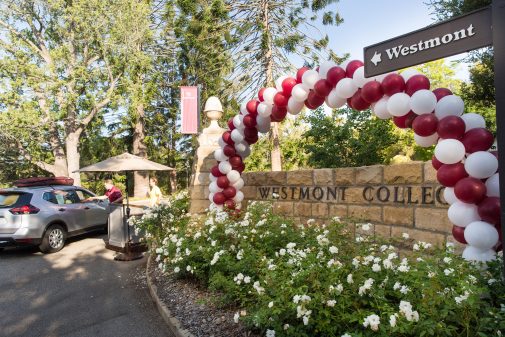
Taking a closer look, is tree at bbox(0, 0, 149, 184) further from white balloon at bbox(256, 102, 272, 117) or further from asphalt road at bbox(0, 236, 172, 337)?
white balloon at bbox(256, 102, 272, 117)

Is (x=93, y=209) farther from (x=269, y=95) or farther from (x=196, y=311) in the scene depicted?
(x=196, y=311)

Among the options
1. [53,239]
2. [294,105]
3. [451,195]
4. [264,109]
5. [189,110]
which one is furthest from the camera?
[189,110]

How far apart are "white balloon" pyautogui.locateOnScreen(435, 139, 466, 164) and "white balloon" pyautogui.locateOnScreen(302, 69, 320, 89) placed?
2.23 metres

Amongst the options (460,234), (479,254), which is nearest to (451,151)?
(460,234)

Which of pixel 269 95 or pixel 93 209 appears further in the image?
pixel 93 209

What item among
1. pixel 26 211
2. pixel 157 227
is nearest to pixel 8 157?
pixel 26 211

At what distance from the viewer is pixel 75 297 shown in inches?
224

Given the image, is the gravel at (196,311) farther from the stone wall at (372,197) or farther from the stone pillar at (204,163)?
the stone pillar at (204,163)

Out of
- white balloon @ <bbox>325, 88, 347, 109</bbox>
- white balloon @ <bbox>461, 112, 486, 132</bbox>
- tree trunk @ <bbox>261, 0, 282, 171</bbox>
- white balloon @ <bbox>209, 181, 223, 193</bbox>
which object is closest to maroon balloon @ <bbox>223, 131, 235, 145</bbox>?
white balloon @ <bbox>209, 181, 223, 193</bbox>

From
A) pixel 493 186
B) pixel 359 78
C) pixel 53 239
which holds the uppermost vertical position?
pixel 359 78

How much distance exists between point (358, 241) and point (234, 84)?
12223 mm

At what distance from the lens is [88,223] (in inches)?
404

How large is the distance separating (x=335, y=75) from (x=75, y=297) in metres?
5.03

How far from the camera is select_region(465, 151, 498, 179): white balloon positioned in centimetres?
352
